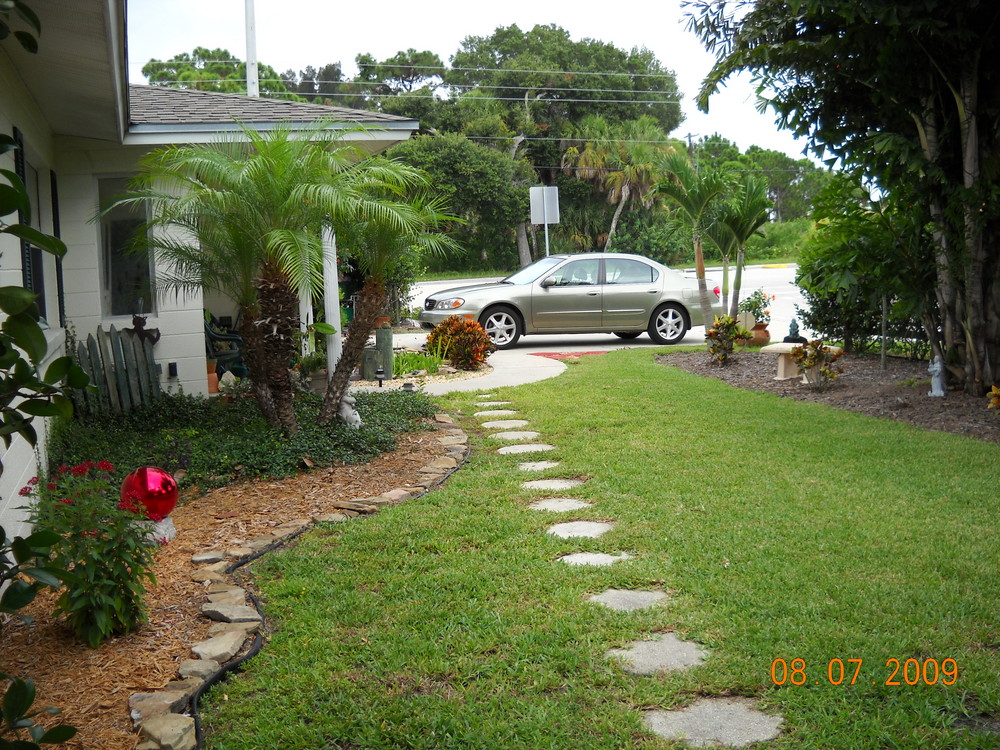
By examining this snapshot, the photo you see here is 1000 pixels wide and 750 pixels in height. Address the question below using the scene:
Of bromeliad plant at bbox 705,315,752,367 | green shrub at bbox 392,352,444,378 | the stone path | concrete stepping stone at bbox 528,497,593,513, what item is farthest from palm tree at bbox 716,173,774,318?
the stone path

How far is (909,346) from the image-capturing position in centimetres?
1066

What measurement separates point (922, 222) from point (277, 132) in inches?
239

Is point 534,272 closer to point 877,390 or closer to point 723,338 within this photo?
point 723,338

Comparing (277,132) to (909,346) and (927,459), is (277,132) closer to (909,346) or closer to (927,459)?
(927,459)

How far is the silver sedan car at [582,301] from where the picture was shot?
13.7 meters

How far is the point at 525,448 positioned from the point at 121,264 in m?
4.74

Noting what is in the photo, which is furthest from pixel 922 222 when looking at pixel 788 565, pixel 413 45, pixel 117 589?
pixel 413 45

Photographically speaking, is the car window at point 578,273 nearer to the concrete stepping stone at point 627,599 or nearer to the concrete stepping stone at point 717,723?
the concrete stepping stone at point 627,599

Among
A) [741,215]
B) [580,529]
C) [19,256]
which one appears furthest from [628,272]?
[19,256]

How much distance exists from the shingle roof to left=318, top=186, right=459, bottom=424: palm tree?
1389 mm

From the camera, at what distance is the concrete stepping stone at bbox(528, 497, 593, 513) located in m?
5.11

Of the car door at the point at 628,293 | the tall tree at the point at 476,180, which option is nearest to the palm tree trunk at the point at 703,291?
the car door at the point at 628,293

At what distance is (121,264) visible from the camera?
8.57 m

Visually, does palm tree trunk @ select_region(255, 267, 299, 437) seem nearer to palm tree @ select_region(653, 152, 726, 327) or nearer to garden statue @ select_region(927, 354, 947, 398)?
garden statue @ select_region(927, 354, 947, 398)
